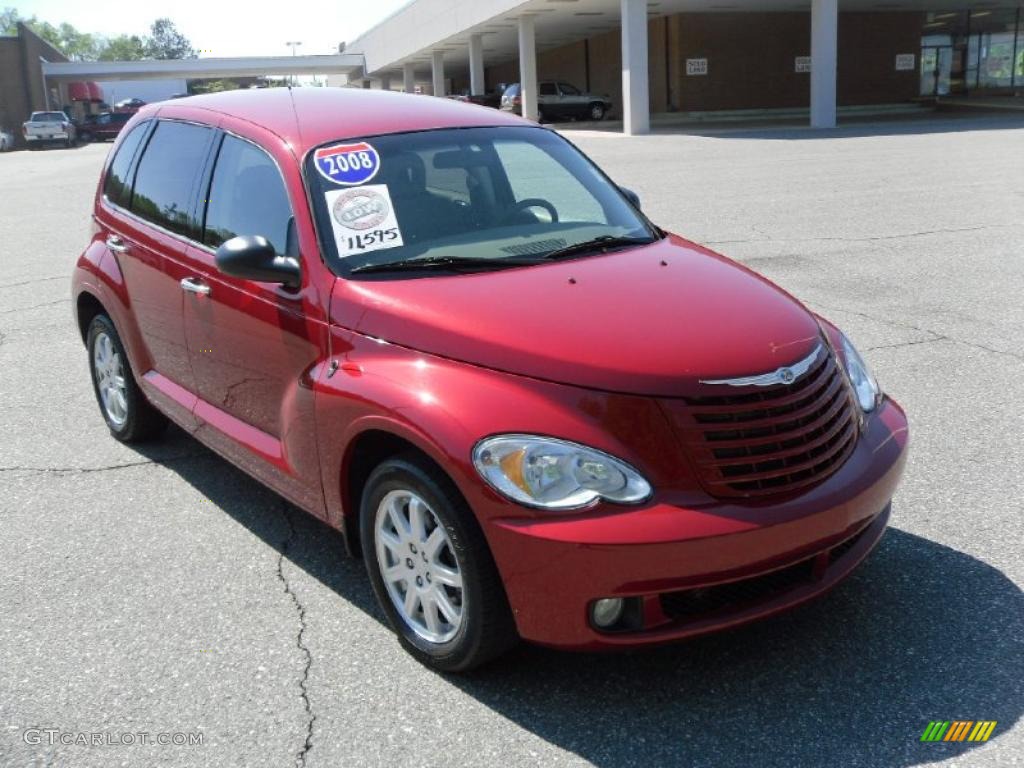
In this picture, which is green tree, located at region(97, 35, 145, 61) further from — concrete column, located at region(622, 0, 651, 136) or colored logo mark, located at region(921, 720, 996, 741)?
colored logo mark, located at region(921, 720, 996, 741)

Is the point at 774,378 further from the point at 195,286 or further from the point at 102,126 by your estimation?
the point at 102,126

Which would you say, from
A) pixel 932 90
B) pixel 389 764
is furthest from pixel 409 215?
pixel 932 90

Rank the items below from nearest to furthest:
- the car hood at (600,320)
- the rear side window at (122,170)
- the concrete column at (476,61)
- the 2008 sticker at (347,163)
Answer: the car hood at (600,320) < the 2008 sticker at (347,163) < the rear side window at (122,170) < the concrete column at (476,61)

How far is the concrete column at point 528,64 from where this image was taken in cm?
3744

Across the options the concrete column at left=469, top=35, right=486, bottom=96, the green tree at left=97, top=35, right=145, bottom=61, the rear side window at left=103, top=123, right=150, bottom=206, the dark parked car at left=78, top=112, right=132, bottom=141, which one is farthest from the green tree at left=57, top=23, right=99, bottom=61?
the rear side window at left=103, top=123, right=150, bottom=206

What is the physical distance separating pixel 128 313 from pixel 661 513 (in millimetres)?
3367

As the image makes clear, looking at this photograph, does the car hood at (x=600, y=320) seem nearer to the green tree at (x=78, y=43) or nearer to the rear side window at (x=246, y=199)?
the rear side window at (x=246, y=199)

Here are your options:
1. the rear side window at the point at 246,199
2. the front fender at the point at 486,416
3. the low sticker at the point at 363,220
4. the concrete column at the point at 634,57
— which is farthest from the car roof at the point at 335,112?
the concrete column at the point at 634,57

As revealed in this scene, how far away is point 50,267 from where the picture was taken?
11602 millimetres

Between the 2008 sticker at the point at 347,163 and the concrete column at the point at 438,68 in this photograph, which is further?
the concrete column at the point at 438,68

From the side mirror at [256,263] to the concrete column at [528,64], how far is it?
35.3 m

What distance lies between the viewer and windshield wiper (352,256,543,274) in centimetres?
365

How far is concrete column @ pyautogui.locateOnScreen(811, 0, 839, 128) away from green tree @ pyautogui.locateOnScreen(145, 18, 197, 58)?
528 feet

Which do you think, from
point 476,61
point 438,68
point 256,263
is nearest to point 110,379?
point 256,263
